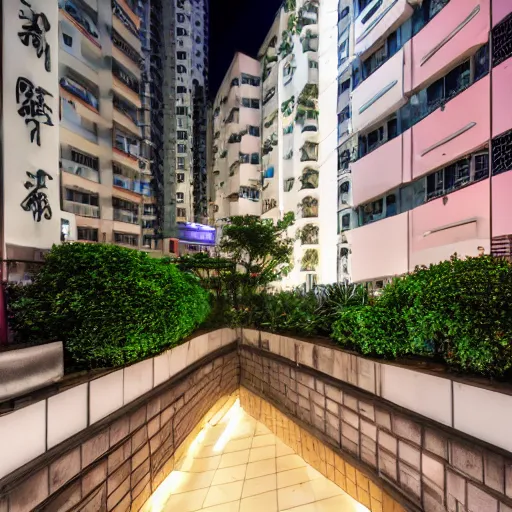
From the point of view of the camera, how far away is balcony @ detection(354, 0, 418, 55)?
8709mm

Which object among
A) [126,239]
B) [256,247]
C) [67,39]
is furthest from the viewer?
[126,239]

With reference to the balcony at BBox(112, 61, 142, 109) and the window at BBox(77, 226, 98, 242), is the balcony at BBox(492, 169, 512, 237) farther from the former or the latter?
the balcony at BBox(112, 61, 142, 109)

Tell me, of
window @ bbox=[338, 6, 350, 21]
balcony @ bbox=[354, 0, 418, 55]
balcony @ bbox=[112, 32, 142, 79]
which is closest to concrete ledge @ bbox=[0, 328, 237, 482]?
balcony @ bbox=[354, 0, 418, 55]

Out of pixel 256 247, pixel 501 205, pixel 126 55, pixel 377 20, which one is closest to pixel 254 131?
pixel 126 55

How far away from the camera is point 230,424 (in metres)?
5.87

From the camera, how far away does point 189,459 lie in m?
4.46

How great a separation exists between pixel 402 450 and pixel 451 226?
6.00 metres

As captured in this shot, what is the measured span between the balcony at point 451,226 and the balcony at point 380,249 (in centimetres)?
34

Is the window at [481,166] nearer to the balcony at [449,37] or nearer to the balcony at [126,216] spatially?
the balcony at [449,37]

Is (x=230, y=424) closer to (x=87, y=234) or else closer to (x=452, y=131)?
(x=452, y=131)

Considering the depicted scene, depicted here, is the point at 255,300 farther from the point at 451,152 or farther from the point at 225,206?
the point at 225,206

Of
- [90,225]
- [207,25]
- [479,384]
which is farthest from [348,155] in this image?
[207,25]

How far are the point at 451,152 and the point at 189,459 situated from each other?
27.1 feet

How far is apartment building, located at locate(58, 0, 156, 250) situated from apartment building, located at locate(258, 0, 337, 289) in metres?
8.14
